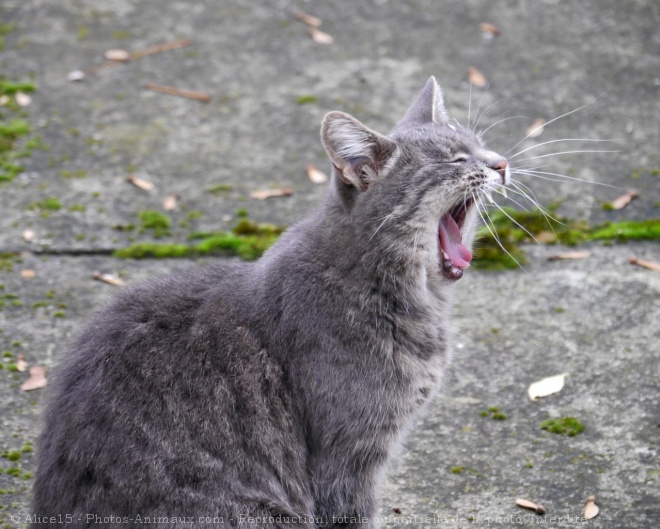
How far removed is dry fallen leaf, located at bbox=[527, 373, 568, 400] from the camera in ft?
14.2

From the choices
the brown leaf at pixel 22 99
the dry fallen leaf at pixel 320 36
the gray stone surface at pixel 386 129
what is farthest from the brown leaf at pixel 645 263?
the brown leaf at pixel 22 99

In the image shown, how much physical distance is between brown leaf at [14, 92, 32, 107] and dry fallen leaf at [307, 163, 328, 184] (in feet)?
6.49

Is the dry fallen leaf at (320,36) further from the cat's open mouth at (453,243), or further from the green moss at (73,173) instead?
the cat's open mouth at (453,243)

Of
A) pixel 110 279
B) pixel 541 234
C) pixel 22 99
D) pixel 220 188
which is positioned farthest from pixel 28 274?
pixel 541 234

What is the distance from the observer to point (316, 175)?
5727mm

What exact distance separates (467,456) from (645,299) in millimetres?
1417

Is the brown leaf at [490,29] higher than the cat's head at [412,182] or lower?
lower

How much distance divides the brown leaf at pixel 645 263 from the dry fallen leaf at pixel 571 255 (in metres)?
0.23

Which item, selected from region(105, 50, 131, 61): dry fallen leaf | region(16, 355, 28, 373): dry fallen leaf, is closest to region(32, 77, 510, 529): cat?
region(16, 355, 28, 373): dry fallen leaf

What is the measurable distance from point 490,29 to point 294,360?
4.21 metres

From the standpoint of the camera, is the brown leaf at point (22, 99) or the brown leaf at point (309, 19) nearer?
the brown leaf at point (22, 99)

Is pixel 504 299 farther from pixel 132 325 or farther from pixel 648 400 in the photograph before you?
pixel 132 325

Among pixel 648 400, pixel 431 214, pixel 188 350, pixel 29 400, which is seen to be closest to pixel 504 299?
pixel 648 400

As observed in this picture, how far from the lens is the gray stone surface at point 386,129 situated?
4008 mm
